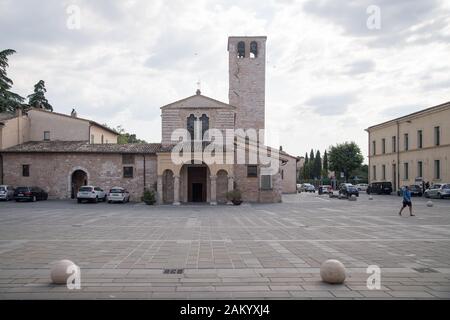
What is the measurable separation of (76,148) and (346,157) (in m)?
49.6

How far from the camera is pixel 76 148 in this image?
1489 inches

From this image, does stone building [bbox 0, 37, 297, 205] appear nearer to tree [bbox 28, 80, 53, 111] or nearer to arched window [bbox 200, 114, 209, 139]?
arched window [bbox 200, 114, 209, 139]

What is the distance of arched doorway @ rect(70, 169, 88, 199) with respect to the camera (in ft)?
126

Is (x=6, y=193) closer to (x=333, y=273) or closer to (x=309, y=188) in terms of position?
(x=333, y=273)

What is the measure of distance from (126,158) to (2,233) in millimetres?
23137

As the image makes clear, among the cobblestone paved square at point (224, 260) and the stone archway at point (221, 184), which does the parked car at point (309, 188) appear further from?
the cobblestone paved square at point (224, 260)

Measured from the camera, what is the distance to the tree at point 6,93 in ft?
146

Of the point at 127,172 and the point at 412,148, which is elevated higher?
the point at 412,148

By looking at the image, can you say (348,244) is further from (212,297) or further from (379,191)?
(379,191)

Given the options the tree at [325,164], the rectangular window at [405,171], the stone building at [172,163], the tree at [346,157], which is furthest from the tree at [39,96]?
Result: the tree at [325,164]

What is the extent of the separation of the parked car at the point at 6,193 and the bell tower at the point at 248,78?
80.9 ft

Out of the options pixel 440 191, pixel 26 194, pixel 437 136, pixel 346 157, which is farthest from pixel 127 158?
pixel 346 157
